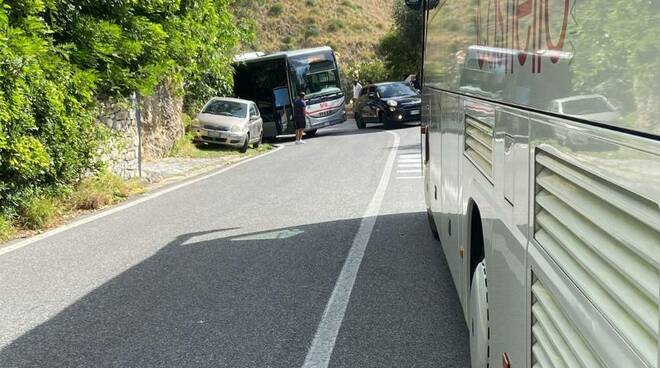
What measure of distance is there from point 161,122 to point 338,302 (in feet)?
49.0

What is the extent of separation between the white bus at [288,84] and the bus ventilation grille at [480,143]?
22419 mm

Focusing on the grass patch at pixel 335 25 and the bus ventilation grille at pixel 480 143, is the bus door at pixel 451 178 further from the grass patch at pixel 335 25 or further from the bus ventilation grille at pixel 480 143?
the grass patch at pixel 335 25

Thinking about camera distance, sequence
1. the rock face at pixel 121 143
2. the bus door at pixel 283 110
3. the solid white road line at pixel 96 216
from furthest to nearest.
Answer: the bus door at pixel 283 110 → the rock face at pixel 121 143 → the solid white road line at pixel 96 216

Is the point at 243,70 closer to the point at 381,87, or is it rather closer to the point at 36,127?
the point at 381,87

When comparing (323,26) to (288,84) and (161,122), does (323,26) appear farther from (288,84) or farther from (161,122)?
(161,122)

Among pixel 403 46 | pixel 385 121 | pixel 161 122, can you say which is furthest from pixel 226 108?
pixel 403 46

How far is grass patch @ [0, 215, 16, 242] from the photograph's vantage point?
851cm

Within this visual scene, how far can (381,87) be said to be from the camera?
27.9 m

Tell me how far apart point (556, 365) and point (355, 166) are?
13.1m

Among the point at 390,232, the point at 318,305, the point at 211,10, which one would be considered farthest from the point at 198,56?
the point at 318,305

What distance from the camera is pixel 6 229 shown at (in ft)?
28.4

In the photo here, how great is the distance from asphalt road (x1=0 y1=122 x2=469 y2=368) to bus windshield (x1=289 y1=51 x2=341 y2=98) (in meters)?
15.9

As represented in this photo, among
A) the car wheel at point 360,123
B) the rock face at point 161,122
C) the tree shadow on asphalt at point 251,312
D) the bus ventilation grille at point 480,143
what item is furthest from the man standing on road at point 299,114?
the bus ventilation grille at point 480,143

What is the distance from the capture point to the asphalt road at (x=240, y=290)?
14.6 ft
